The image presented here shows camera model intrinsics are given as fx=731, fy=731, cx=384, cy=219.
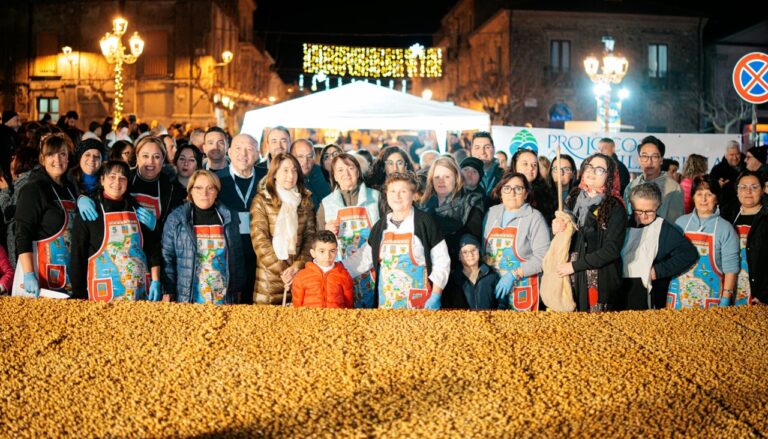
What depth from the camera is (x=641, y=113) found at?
130 ft

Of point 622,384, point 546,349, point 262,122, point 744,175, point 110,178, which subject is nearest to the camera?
point 622,384

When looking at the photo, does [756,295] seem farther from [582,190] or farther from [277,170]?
[277,170]

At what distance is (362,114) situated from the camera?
10.3 metres

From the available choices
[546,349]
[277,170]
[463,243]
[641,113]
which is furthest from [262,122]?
[641,113]

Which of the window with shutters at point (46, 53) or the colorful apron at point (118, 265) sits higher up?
the window with shutters at point (46, 53)

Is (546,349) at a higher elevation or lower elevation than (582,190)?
lower

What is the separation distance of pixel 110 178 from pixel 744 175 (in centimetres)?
500

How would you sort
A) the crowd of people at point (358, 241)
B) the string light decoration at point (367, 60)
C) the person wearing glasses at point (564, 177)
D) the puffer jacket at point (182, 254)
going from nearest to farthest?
the crowd of people at point (358, 241) → the puffer jacket at point (182, 254) → the person wearing glasses at point (564, 177) → the string light decoration at point (367, 60)

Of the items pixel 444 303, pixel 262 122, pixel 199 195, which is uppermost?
pixel 262 122

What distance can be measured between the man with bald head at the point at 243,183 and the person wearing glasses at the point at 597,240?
2424 millimetres

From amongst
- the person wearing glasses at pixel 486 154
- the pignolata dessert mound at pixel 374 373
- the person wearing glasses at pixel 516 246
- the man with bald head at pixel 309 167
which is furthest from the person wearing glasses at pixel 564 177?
the pignolata dessert mound at pixel 374 373

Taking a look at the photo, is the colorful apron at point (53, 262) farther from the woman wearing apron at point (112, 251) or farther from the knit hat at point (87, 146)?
the knit hat at point (87, 146)

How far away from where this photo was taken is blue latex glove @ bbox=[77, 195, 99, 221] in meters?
4.98

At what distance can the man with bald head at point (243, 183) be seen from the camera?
5918mm
